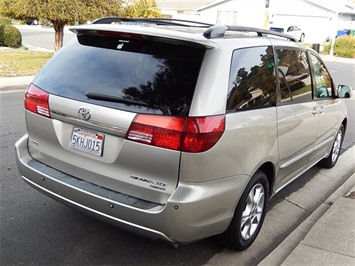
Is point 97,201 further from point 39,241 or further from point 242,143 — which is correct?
point 242,143

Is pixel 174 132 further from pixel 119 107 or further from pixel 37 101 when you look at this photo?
pixel 37 101

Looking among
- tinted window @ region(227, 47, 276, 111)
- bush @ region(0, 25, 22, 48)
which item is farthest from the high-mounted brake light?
bush @ region(0, 25, 22, 48)

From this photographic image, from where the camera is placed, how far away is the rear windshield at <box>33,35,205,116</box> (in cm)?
270

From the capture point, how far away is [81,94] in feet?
9.63

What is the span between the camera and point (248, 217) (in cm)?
339

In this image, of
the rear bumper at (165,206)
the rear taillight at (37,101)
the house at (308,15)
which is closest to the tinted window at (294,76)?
the rear bumper at (165,206)

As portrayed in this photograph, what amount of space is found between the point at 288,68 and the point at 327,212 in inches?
60.7

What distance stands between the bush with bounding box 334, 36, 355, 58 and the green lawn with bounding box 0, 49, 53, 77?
75.7 feet

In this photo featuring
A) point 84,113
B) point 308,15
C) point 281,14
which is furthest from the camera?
point 281,14

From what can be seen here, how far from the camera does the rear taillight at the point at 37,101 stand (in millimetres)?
3125

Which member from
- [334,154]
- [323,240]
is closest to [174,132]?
[323,240]

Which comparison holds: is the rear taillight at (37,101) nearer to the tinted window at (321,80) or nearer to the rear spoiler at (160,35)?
the rear spoiler at (160,35)

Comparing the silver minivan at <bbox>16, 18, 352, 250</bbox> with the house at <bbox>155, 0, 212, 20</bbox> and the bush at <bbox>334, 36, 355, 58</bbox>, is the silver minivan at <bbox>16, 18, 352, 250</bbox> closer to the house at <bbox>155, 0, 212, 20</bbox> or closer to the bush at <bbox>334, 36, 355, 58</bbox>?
the bush at <bbox>334, 36, 355, 58</bbox>

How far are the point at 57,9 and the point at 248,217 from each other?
13.3m
